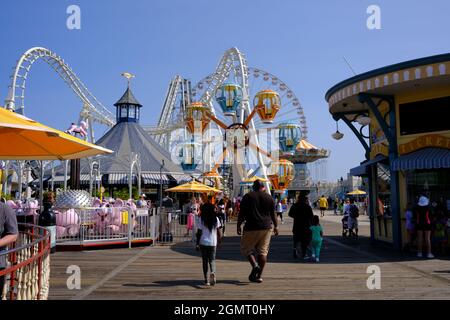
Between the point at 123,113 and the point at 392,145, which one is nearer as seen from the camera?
the point at 392,145

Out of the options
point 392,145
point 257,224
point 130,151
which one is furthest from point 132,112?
point 257,224

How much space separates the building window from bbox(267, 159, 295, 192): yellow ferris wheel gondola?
18.8 meters

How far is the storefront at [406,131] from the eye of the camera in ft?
32.1

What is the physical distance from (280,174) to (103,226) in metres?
19.1

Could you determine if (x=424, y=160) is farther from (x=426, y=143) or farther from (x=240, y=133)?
(x=240, y=133)

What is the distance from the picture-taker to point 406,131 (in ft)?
35.5

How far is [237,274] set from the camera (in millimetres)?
7602

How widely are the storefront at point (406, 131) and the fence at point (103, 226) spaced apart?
691 cm

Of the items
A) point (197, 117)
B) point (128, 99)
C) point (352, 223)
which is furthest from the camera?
point (128, 99)

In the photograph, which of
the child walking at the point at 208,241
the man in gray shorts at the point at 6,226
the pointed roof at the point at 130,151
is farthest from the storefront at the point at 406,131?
the pointed roof at the point at 130,151

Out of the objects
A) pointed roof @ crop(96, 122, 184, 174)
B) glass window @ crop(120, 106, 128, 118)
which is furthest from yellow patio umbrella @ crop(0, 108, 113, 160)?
glass window @ crop(120, 106, 128, 118)

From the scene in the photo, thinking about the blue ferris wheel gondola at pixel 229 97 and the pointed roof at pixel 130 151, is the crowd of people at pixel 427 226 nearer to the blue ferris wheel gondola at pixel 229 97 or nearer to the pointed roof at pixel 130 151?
the blue ferris wheel gondola at pixel 229 97

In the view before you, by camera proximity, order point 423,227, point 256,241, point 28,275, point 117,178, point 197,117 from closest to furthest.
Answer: point 28,275 < point 256,241 < point 423,227 < point 197,117 < point 117,178
